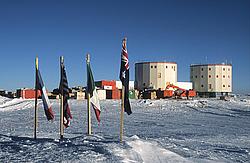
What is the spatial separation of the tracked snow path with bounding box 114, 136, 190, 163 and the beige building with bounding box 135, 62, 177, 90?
59748 millimetres

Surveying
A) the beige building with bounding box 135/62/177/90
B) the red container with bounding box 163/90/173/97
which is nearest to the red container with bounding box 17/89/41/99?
the red container with bounding box 163/90/173/97

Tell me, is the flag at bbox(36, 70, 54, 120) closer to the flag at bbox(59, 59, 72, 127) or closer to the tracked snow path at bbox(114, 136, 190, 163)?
the flag at bbox(59, 59, 72, 127)

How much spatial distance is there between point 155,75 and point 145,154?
203ft

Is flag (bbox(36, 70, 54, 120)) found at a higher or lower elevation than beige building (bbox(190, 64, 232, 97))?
lower

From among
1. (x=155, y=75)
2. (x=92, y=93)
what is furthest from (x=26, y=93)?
(x=92, y=93)

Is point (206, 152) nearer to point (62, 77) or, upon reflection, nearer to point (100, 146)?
point (100, 146)

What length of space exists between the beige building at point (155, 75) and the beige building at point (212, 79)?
5.98 meters

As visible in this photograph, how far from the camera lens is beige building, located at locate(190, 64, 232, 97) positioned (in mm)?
70562

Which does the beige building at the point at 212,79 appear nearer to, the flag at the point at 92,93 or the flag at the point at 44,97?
the flag at the point at 92,93

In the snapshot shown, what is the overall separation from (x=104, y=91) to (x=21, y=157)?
45.5 m

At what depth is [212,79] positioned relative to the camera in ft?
232

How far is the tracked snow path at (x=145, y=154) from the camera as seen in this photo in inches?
259

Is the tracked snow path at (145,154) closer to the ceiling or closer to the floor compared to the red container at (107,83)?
closer to the floor

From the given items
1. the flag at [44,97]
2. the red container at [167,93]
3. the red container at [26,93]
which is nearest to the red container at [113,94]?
A: the red container at [167,93]
